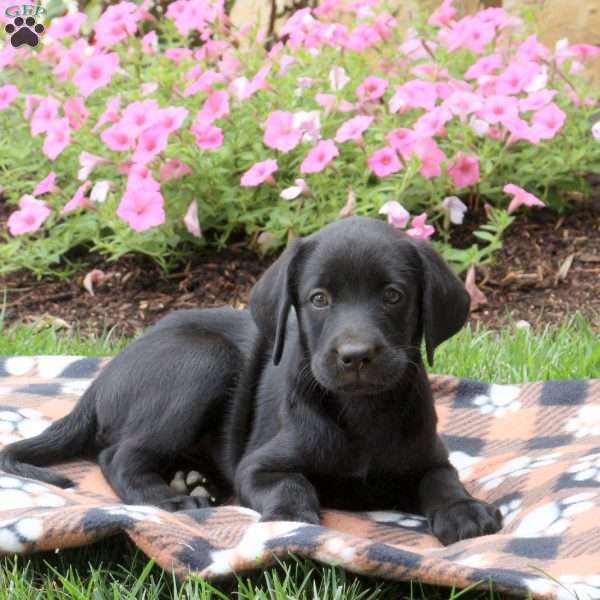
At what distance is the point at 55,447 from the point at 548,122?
8.86 feet

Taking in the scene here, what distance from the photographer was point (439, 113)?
5020mm

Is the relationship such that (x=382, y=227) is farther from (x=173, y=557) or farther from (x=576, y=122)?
(x=576, y=122)

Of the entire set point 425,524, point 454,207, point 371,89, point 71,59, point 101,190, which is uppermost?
point 71,59

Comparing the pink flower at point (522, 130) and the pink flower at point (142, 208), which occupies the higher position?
the pink flower at point (522, 130)

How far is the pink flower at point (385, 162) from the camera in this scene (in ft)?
16.6

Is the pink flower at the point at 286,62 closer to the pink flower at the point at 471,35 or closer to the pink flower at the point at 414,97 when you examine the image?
the pink flower at the point at 414,97

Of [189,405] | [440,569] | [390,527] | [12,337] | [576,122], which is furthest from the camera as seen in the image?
[576,122]

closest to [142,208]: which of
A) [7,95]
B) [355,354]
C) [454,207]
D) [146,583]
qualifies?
[7,95]

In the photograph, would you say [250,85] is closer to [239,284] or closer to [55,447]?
[239,284]

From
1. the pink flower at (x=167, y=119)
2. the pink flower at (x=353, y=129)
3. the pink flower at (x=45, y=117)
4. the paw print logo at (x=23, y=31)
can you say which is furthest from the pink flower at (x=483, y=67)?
the paw print logo at (x=23, y=31)

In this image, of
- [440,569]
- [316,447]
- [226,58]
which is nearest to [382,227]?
[316,447]

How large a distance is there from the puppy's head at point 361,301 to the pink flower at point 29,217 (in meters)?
2.31

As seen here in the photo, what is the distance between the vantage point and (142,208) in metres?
5.09

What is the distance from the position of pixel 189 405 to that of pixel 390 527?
27.3 inches
